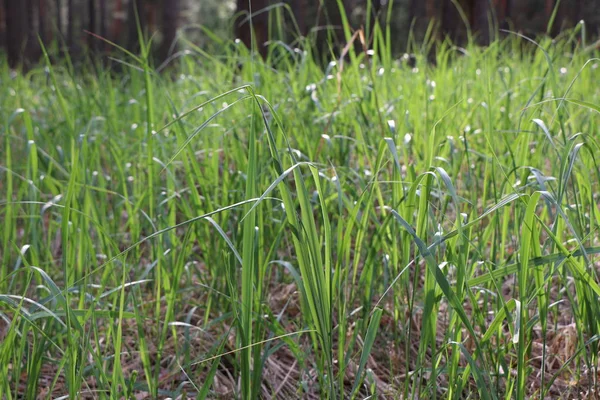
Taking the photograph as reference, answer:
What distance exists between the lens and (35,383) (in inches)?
42.2

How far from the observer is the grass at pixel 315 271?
3.18 feet

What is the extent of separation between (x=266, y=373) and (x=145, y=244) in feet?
2.74

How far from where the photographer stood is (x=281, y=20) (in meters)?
3.04

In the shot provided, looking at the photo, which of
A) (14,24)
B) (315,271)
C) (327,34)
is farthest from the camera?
(14,24)

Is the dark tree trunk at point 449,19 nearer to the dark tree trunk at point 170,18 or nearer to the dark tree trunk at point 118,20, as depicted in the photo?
the dark tree trunk at point 170,18

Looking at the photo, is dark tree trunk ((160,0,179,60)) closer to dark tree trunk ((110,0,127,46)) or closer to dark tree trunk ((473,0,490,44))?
dark tree trunk ((473,0,490,44))

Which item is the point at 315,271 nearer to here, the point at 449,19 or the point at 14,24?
the point at 449,19

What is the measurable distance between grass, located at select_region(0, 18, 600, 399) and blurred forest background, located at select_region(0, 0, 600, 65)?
14.7 inches

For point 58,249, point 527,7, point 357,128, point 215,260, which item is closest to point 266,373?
point 215,260

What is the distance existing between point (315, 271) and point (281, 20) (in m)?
2.31

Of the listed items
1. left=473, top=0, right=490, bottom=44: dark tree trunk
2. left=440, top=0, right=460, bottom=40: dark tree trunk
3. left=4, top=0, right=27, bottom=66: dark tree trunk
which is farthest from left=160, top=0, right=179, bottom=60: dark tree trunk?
left=473, top=0, right=490, bottom=44: dark tree trunk

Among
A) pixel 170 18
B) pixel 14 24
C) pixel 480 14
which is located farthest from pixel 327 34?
pixel 14 24

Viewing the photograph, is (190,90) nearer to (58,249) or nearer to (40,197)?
(58,249)

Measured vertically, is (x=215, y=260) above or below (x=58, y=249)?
above
